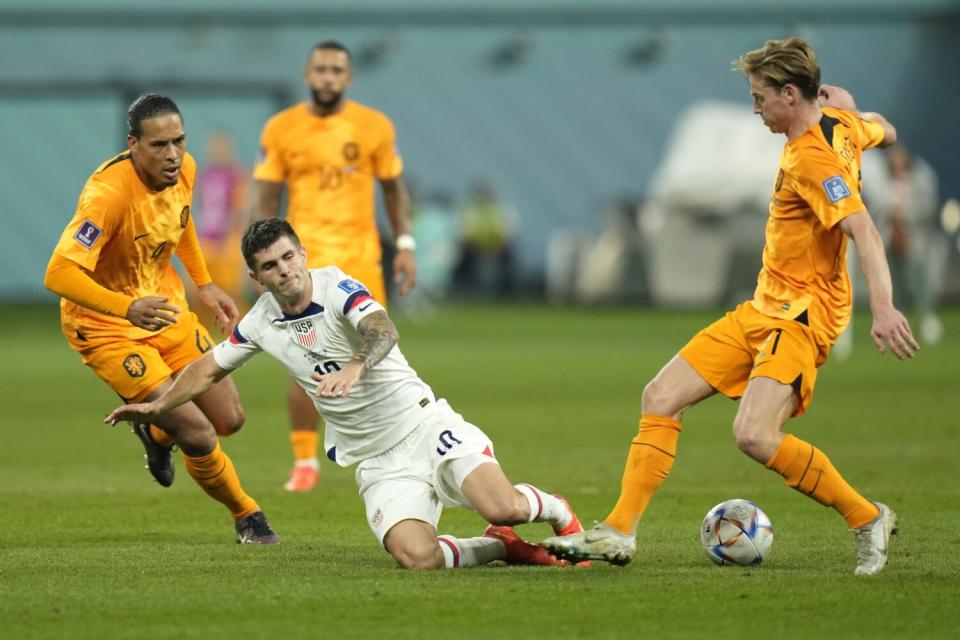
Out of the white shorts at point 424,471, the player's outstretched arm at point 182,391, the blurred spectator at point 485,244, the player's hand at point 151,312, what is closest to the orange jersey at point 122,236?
the player's hand at point 151,312

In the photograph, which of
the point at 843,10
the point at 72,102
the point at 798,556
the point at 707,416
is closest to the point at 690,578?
the point at 798,556

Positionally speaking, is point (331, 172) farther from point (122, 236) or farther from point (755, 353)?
point (755, 353)

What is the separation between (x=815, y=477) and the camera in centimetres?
694

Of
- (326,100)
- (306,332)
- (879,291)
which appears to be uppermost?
(326,100)

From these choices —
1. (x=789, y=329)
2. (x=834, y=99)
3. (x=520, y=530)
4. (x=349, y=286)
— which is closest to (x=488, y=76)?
(x=520, y=530)

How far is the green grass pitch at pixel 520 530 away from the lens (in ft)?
19.8

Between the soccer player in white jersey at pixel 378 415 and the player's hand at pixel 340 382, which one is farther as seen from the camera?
the soccer player in white jersey at pixel 378 415

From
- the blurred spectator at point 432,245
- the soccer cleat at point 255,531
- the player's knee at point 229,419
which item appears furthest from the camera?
the blurred spectator at point 432,245

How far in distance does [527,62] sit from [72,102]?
9.42 metres

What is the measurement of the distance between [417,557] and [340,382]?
36.4 inches

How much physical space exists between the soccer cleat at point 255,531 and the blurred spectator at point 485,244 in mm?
25819

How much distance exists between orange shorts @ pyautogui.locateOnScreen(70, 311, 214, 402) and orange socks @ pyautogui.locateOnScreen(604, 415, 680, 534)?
7.86ft

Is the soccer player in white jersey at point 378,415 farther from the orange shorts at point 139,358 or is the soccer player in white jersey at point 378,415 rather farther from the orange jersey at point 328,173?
the orange jersey at point 328,173

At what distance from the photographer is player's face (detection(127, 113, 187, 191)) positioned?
312 inches
